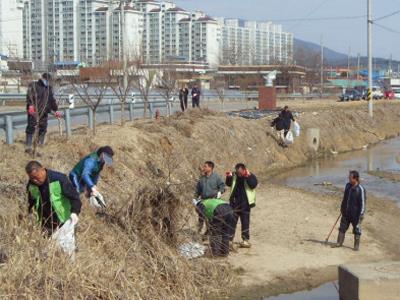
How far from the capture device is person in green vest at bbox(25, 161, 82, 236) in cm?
878

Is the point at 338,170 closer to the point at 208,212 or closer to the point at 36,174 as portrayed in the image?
the point at 208,212

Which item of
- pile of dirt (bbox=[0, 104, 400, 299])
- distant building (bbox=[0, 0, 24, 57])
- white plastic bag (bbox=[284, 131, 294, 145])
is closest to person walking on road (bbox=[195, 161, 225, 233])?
pile of dirt (bbox=[0, 104, 400, 299])

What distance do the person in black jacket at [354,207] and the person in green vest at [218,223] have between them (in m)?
2.55

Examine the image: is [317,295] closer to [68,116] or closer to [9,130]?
[9,130]

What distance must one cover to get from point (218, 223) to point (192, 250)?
89 cm

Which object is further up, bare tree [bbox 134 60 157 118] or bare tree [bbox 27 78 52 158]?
bare tree [bbox 134 60 157 118]

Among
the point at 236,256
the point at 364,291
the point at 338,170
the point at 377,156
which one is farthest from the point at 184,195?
the point at 377,156

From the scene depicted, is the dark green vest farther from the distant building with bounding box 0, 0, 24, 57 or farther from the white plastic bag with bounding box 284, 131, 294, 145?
the distant building with bounding box 0, 0, 24, 57

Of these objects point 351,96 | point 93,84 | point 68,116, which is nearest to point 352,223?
point 68,116

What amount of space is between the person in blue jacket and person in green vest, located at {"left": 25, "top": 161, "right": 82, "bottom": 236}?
5.29ft

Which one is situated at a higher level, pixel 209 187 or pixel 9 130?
pixel 9 130

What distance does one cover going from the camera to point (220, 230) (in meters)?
12.1

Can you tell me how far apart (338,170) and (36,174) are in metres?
20.7

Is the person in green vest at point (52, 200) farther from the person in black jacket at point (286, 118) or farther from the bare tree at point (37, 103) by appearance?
the person in black jacket at point (286, 118)
